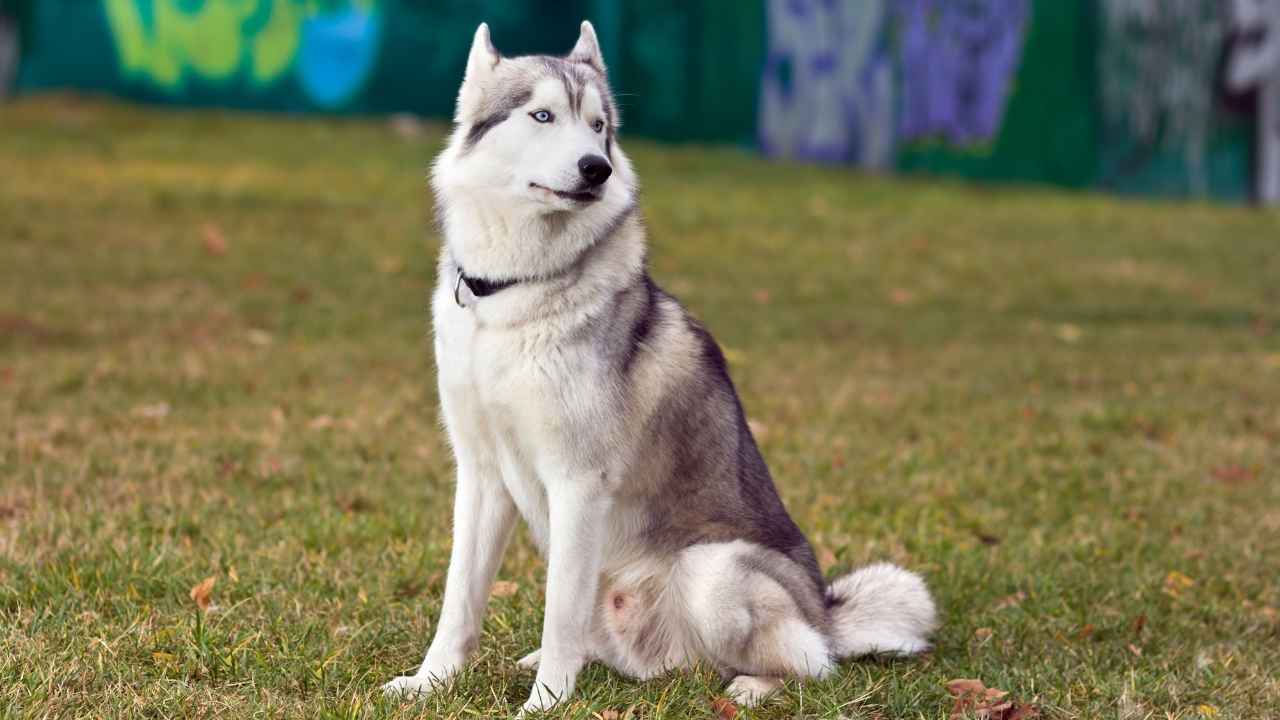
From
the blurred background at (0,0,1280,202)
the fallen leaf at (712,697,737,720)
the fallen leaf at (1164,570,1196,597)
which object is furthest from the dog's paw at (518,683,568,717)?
the blurred background at (0,0,1280,202)

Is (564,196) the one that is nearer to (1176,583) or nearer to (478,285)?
(478,285)

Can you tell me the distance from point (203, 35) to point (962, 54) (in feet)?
29.7

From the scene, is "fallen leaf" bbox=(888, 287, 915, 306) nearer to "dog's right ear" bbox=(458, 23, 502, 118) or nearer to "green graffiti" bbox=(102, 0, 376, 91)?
"dog's right ear" bbox=(458, 23, 502, 118)

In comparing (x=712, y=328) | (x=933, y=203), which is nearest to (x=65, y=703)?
(x=712, y=328)

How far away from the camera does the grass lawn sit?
4211mm

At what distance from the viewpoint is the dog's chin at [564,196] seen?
3.79 meters

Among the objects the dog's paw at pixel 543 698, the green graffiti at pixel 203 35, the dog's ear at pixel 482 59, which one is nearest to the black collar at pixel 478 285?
the dog's ear at pixel 482 59

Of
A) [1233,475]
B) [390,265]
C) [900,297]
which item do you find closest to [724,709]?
[1233,475]

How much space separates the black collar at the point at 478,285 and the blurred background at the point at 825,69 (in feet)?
44.8

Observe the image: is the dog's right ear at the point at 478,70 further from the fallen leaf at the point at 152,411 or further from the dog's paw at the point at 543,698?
the fallen leaf at the point at 152,411

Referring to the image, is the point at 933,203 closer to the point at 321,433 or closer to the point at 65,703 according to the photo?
the point at 321,433

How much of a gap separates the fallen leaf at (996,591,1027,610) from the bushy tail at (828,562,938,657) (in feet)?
2.32

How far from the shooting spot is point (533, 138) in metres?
3.81

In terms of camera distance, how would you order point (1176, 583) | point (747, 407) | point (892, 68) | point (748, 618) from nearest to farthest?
point (748, 618)
point (1176, 583)
point (747, 407)
point (892, 68)
